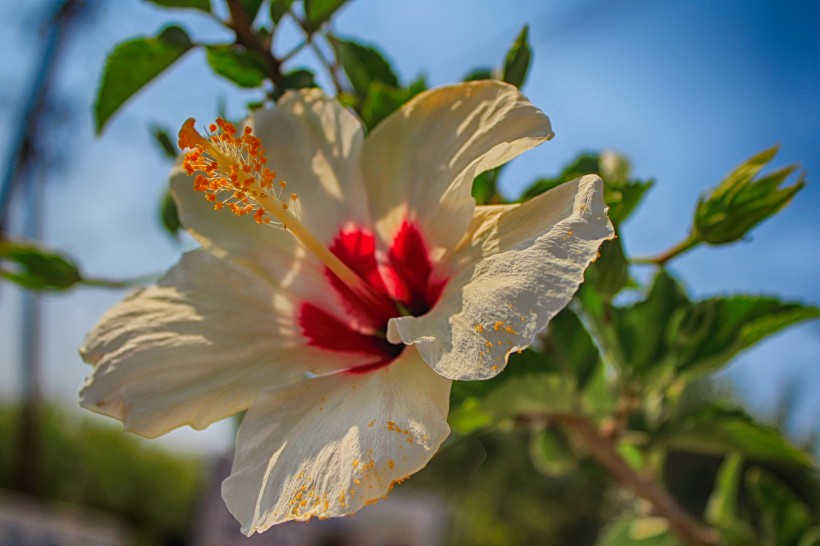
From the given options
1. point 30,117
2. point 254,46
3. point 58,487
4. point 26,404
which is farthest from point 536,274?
point 58,487

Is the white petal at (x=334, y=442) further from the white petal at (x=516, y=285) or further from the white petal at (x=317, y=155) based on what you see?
the white petal at (x=317, y=155)

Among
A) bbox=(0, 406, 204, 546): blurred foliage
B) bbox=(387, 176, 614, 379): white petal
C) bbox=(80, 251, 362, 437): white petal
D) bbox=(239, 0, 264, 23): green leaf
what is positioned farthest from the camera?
bbox=(0, 406, 204, 546): blurred foliage

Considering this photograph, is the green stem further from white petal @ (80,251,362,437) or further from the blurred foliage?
the blurred foliage

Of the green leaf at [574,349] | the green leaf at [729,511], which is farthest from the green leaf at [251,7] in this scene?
the green leaf at [729,511]

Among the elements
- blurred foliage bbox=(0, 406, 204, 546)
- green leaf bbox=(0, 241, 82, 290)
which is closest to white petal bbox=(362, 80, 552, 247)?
green leaf bbox=(0, 241, 82, 290)

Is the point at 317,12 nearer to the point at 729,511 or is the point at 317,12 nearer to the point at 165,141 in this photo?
the point at 165,141

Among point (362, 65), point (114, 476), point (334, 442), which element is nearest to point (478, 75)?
point (362, 65)

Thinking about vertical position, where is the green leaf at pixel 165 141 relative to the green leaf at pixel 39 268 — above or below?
above
